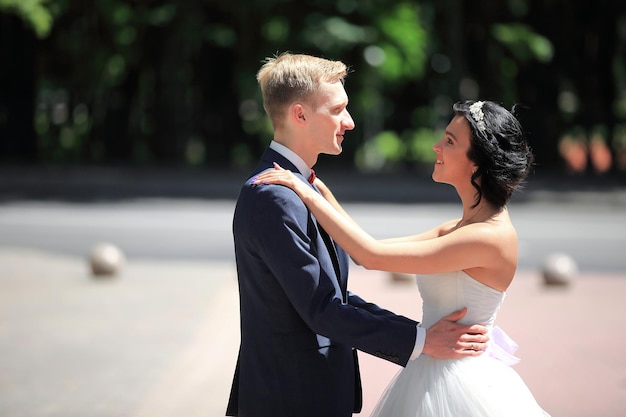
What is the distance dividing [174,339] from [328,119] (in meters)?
5.26

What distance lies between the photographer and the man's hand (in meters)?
3.27

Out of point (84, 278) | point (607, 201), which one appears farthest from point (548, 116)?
point (84, 278)

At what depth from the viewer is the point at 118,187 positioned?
2155 cm

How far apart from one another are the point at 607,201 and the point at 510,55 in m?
7.20

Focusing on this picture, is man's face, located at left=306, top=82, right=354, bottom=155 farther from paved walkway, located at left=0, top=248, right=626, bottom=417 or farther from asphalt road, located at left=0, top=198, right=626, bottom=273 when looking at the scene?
asphalt road, located at left=0, top=198, right=626, bottom=273

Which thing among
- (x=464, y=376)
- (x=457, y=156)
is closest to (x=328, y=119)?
(x=457, y=156)

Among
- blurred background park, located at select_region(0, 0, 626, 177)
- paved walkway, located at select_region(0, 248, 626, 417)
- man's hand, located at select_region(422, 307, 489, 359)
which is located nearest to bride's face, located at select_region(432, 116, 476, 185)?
man's hand, located at select_region(422, 307, 489, 359)

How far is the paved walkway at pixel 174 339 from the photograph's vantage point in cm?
634

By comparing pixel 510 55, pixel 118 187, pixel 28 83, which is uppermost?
pixel 510 55

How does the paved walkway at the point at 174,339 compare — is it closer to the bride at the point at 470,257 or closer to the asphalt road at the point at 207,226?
the asphalt road at the point at 207,226

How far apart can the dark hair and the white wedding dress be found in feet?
1.09

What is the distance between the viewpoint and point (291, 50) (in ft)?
73.8

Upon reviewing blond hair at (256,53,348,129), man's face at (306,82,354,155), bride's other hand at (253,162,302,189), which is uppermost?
blond hair at (256,53,348,129)

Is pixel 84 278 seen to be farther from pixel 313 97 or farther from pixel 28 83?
pixel 28 83
